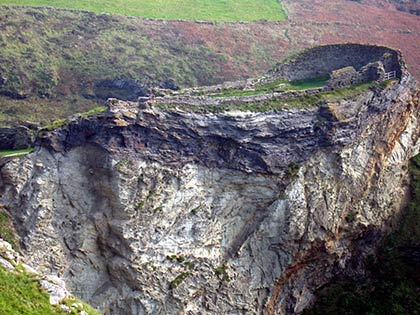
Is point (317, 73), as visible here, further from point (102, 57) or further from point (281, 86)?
point (102, 57)

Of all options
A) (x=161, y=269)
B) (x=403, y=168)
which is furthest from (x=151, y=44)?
(x=161, y=269)

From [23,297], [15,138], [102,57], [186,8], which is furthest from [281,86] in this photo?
[186,8]

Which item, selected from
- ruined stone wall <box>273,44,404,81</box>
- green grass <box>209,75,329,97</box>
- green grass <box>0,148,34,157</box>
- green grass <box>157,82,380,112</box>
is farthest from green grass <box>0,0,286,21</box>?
green grass <box>157,82,380,112</box>

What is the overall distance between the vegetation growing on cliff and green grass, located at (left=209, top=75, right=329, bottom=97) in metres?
8.51

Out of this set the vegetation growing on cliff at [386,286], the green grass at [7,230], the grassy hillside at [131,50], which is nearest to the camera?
the green grass at [7,230]

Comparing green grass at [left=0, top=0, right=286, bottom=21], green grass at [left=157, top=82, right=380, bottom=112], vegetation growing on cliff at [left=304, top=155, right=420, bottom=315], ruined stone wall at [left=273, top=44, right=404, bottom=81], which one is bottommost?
vegetation growing on cliff at [left=304, top=155, right=420, bottom=315]

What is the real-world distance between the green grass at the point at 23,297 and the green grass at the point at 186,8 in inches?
1660

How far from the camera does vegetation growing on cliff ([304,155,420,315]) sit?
23.8 metres

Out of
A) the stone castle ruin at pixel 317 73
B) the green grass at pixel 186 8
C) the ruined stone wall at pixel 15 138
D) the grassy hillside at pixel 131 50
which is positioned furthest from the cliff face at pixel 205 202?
the green grass at pixel 186 8

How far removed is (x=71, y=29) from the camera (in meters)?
49.2

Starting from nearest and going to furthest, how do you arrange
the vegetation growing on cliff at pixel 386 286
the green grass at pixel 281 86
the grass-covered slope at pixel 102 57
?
the vegetation growing on cliff at pixel 386 286 < the green grass at pixel 281 86 < the grass-covered slope at pixel 102 57

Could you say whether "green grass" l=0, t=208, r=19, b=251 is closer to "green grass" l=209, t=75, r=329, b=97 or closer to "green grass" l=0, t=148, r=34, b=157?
"green grass" l=0, t=148, r=34, b=157

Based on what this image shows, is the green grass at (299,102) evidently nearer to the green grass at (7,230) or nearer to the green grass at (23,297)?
the green grass at (7,230)

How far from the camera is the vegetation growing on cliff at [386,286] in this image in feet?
78.1
